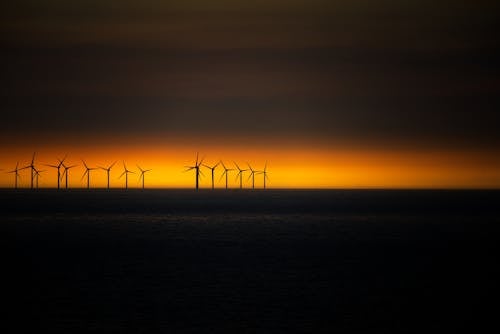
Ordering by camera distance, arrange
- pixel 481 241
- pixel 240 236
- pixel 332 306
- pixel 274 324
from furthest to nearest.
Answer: pixel 240 236 → pixel 481 241 → pixel 332 306 → pixel 274 324

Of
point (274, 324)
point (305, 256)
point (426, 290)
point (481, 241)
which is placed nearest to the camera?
point (274, 324)

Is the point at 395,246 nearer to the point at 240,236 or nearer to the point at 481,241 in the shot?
the point at 481,241

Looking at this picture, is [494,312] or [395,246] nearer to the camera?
[494,312]

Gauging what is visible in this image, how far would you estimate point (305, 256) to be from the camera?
2918 inches

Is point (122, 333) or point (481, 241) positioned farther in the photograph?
point (481, 241)

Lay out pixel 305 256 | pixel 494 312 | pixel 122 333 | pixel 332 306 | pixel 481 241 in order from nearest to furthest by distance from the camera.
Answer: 1. pixel 122 333
2. pixel 494 312
3. pixel 332 306
4. pixel 305 256
5. pixel 481 241

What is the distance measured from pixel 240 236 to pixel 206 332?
215 ft

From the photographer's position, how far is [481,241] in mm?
92875

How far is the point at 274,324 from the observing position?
39281 mm

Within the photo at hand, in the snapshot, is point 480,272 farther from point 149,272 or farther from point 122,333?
point 122,333

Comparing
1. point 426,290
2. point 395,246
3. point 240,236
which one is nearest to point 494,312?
point 426,290

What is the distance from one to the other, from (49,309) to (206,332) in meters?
11.1

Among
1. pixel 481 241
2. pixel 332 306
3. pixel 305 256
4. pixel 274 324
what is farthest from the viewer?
pixel 481 241

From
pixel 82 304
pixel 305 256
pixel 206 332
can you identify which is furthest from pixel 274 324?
pixel 305 256
